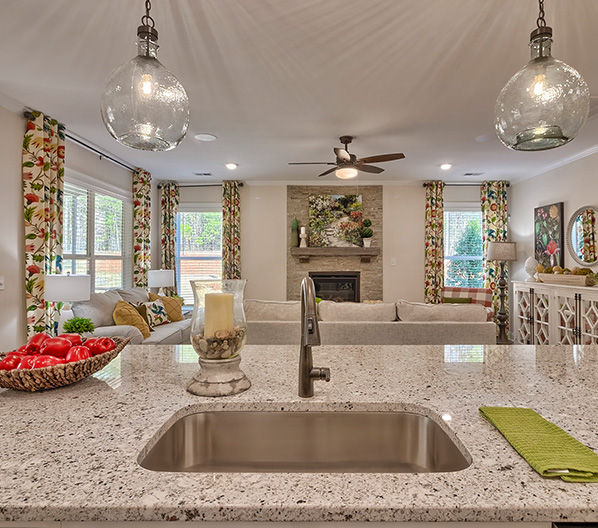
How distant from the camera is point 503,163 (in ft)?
17.5

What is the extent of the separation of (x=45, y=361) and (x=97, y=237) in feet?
14.2

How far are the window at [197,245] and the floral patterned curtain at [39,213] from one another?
303 centimetres

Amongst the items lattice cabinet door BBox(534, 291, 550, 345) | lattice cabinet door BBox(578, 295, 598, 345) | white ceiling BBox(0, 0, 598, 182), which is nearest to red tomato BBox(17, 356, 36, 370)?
white ceiling BBox(0, 0, 598, 182)

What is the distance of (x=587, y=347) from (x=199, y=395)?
64.3 inches

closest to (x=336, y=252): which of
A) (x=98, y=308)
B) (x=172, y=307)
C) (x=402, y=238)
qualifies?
(x=402, y=238)

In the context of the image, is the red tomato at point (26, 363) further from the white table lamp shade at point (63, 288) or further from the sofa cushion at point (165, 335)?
the sofa cushion at point (165, 335)

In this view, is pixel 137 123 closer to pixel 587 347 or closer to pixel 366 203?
pixel 587 347

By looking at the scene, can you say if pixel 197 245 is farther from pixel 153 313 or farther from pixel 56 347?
pixel 56 347

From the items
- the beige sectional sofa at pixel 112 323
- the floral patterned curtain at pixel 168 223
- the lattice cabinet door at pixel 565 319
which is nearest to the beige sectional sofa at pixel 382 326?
the beige sectional sofa at pixel 112 323

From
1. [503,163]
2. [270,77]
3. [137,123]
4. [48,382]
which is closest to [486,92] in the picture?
[270,77]

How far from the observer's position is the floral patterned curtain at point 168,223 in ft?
21.6

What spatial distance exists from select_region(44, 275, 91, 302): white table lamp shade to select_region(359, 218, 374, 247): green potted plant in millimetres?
4320

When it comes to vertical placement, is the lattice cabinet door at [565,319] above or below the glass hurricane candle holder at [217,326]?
below

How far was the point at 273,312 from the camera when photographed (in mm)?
3268
